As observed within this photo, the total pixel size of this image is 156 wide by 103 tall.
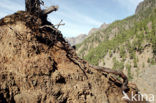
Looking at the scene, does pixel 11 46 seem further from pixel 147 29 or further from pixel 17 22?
pixel 147 29

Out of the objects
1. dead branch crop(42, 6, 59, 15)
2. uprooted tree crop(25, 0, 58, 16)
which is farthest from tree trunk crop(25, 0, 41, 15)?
dead branch crop(42, 6, 59, 15)

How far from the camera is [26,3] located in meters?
4.89

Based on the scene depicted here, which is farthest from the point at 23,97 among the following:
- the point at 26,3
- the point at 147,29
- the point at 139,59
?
the point at 147,29

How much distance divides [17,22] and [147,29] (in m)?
45.7

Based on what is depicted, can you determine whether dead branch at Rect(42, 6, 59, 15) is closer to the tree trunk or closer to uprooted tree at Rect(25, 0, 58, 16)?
uprooted tree at Rect(25, 0, 58, 16)

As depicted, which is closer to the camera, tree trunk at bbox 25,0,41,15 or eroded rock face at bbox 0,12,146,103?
eroded rock face at bbox 0,12,146,103

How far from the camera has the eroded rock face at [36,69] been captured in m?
3.69

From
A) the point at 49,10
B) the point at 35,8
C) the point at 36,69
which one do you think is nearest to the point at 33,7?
the point at 35,8

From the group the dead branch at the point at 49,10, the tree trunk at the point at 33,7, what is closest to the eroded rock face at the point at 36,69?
the tree trunk at the point at 33,7

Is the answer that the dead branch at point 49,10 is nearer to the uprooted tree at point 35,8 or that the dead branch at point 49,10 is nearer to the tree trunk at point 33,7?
the uprooted tree at point 35,8

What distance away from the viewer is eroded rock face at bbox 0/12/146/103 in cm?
369

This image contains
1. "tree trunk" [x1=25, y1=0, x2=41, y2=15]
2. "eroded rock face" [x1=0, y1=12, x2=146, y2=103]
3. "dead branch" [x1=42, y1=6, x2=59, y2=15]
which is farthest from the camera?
"dead branch" [x1=42, y1=6, x2=59, y2=15]

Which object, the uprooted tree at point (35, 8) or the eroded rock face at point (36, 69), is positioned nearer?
the eroded rock face at point (36, 69)

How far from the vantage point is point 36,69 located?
13.6 ft
